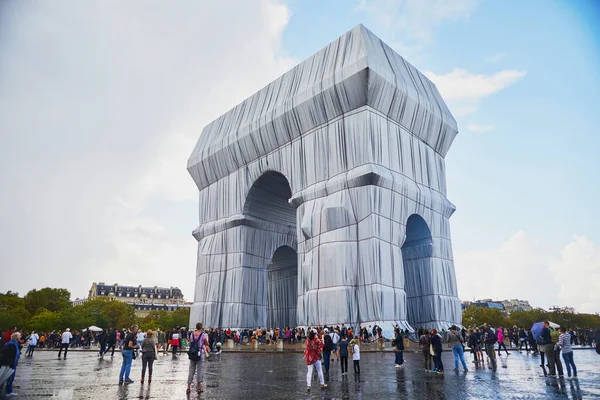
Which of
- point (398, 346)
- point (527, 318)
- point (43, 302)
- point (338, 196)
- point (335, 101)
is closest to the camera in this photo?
point (398, 346)

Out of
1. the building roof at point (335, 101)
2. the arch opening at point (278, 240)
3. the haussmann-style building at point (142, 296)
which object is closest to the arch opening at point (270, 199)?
the arch opening at point (278, 240)

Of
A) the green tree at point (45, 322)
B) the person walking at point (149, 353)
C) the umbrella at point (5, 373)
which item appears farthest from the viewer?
the green tree at point (45, 322)

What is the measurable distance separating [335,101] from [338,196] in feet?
20.0

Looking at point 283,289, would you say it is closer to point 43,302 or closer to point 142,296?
point 43,302

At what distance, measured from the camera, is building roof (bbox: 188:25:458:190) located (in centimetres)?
2866

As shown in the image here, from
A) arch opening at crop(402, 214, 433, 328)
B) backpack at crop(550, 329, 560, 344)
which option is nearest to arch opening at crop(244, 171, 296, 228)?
arch opening at crop(402, 214, 433, 328)

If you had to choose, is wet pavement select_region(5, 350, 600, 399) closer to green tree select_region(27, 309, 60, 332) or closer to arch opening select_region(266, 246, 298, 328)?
arch opening select_region(266, 246, 298, 328)

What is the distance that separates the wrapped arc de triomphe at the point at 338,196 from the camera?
1052 inches

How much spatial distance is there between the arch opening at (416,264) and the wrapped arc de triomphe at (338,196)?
7 cm

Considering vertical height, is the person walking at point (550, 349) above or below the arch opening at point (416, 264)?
below

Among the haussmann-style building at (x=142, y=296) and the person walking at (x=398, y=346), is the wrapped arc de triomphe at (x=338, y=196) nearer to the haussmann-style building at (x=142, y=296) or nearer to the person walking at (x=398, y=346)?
the person walking at (x=398, y=346)

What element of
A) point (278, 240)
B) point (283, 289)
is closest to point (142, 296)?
point (283, 289)

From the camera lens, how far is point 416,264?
31875 millimetres

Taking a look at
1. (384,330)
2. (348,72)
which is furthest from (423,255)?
(348,72)
